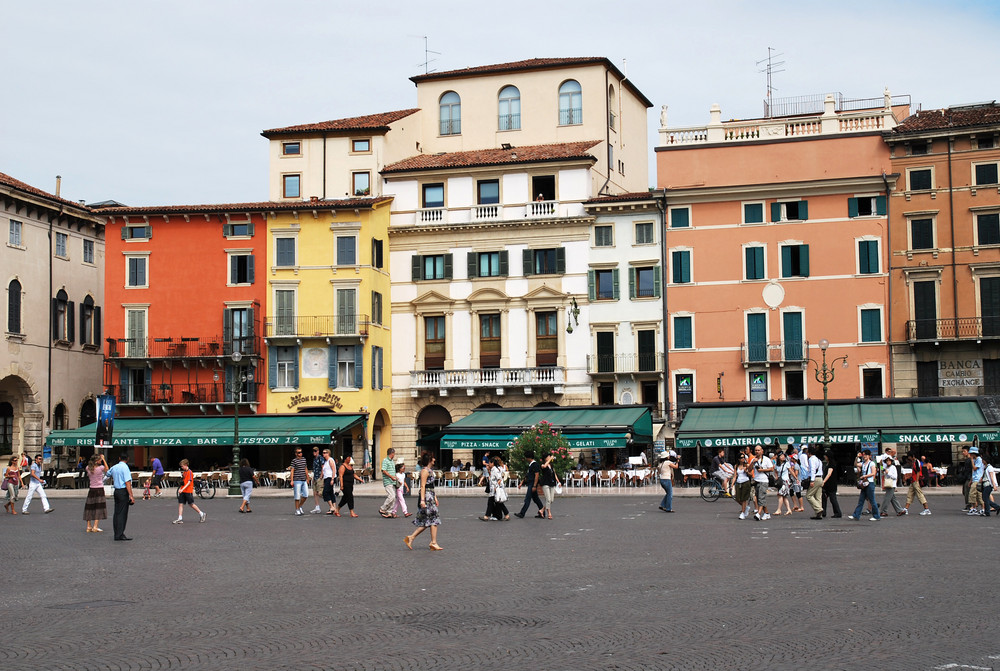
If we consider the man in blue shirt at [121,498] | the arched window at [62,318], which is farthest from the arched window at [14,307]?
the man in blue shirt at [121,498]

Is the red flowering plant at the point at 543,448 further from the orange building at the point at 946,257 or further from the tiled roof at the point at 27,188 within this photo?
the tiled roof at the point at 27,188

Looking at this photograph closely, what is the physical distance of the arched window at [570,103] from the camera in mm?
58188

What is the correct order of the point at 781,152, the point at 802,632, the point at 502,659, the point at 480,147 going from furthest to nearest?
the point at 480,147
the point at 781,152
the point at 802,632
the point at 502,659

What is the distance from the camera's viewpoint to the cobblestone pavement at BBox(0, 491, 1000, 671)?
35.1 ft

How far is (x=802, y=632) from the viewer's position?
11594mm

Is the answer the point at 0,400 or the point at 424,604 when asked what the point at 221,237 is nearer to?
the point at 0,400

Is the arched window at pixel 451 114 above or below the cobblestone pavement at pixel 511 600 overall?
above

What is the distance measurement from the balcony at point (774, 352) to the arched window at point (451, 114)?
18701 millimetres

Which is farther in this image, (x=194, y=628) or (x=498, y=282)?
(x=498, y=282)

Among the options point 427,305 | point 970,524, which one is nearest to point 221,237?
point 427,305

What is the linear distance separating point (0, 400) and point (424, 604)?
4734cm

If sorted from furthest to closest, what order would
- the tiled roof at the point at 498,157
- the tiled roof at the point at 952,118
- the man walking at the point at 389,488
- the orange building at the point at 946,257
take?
the tiled roof at the point at 498,157
the tiled roof at the point at 952,118
the orange building at the point at 946,257
the man walking at the point at 389,488

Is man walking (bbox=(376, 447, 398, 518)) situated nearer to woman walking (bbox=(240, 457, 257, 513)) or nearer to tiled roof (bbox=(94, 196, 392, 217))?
woman walking (bbox=(240, 457, 257, 513))

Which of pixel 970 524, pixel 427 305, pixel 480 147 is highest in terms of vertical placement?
pixel 480 147
